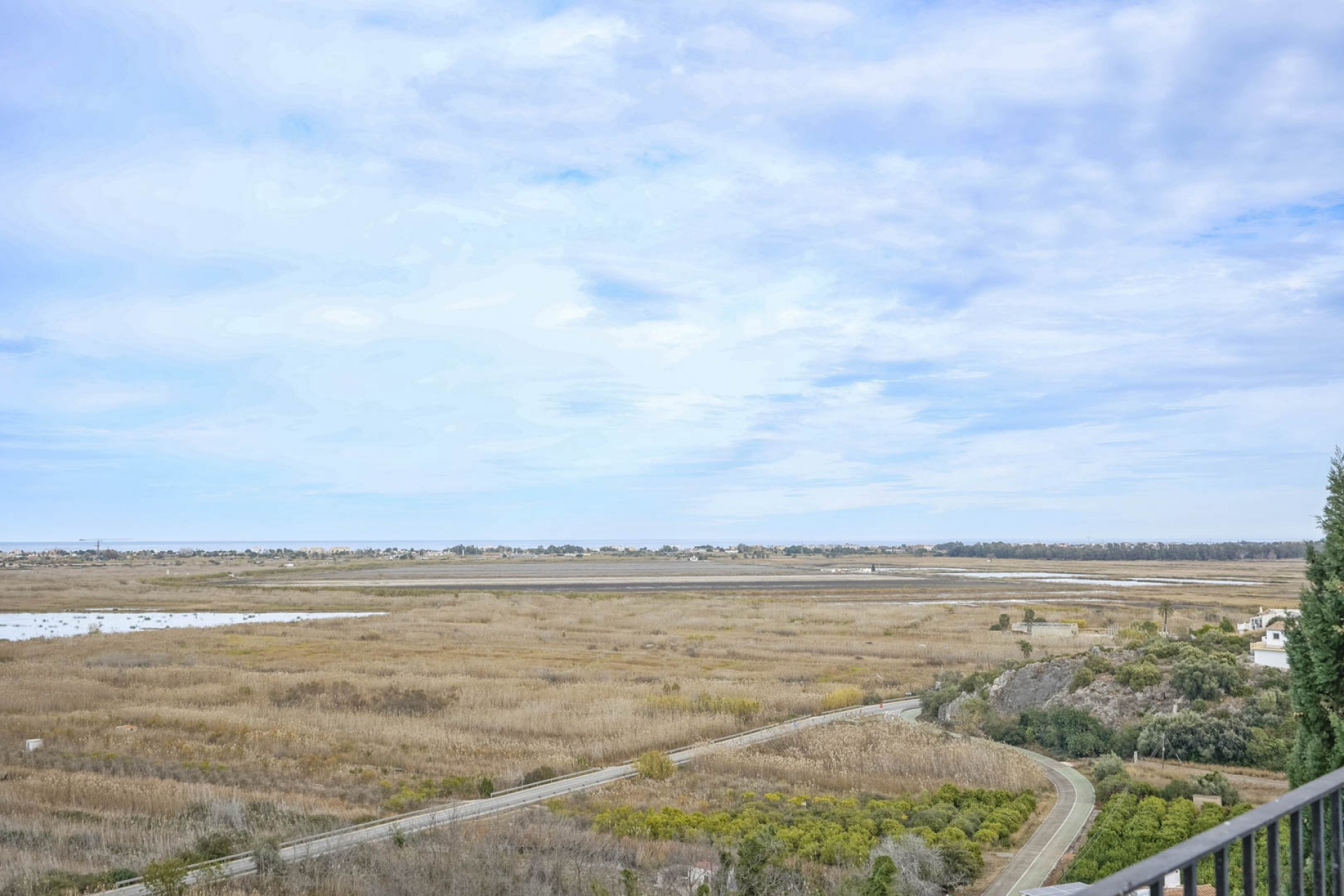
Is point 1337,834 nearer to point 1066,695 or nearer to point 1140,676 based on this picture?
point 1140,676

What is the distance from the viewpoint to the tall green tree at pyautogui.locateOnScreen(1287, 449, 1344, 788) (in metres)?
9.64

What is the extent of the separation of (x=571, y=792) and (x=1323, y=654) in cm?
1498

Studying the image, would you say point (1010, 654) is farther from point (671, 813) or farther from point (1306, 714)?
point (1306, 714)

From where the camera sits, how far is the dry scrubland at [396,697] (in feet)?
58.9

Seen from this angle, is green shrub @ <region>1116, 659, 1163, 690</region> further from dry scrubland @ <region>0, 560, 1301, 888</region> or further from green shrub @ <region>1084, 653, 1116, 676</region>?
dry scrubland @ <region>0, 560, 1301, 888</region>

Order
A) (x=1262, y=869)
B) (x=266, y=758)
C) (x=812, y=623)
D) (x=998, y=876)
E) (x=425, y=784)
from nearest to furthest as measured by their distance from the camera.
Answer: (x=1262, y=869) < (x=998, y=876) < (x=425, y=784) < (x=266, y=758) < (x=812, y=623)

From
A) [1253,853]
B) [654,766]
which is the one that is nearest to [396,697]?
[654,766]

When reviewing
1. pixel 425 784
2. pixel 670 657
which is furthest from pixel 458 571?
pixel 425 784

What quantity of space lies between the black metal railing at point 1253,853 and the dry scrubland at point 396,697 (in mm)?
15151

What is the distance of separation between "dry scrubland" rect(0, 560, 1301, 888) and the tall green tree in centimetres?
1359

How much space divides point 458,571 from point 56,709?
12138cm

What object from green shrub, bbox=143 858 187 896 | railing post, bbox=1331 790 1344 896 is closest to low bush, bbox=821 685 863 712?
green shrub, bbox=143 858 187 896

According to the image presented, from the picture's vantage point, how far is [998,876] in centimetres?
1478

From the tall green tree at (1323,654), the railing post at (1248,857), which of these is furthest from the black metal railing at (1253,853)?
the tall green tree at (1323,654)
